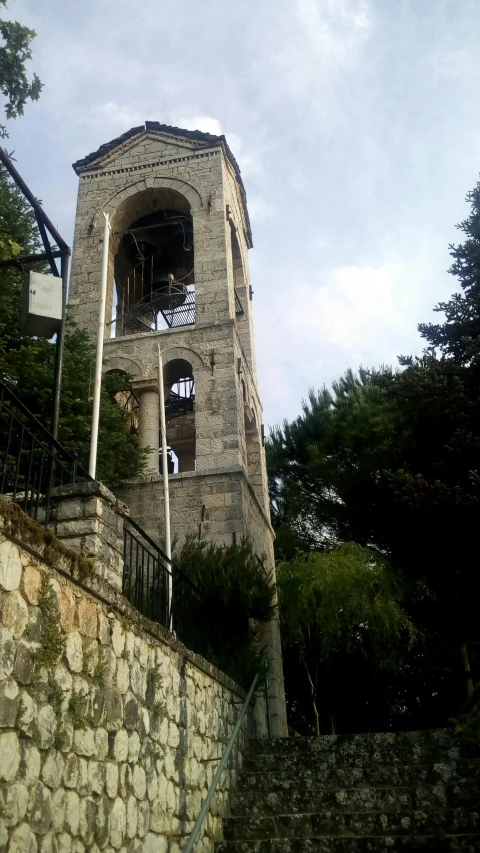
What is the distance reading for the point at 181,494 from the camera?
1132cm

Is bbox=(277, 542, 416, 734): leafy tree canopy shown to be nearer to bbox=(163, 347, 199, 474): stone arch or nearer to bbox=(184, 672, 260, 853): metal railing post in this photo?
bbox=(163, 347, 199, 474): stone arch

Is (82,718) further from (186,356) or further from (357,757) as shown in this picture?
(186,356)

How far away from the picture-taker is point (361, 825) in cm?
547

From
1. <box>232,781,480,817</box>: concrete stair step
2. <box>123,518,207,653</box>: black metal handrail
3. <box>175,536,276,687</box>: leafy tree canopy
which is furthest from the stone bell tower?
<box>232,781,480,817</box>: concrete stair step

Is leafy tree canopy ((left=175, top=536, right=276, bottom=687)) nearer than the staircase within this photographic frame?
No

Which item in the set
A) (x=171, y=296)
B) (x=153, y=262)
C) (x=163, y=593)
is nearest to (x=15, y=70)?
(x=163, y=593)

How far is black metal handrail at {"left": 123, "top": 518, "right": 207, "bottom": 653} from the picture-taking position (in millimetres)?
5586

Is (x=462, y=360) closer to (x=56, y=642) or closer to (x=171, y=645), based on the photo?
(x=171, y=645)

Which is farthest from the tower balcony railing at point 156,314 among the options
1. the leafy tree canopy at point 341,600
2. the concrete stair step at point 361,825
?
the concrete stair step at point 361,825

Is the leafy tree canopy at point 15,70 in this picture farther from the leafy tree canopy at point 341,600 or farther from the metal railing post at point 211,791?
the leafy tree canopy at point 341,600

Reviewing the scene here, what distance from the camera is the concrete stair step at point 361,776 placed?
19.7ft

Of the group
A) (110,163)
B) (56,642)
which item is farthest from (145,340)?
(56,642)

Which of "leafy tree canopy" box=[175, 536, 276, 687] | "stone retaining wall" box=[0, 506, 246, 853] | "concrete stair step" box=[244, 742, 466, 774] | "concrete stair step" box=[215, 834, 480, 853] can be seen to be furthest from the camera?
"leafy tree canopy" box=[175, 536, 276, 687]

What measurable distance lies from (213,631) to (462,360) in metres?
4.69
